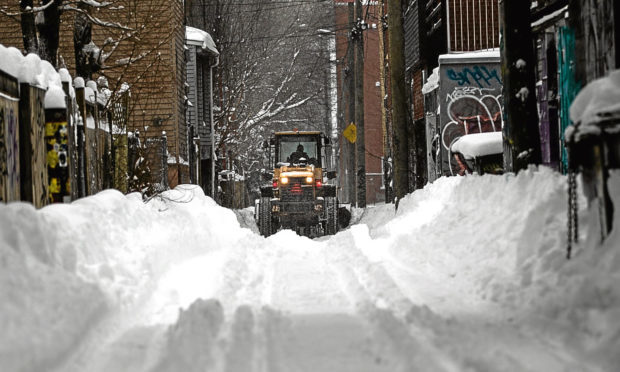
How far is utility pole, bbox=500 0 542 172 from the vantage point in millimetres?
10734

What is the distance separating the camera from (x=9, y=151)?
9102 millimetres

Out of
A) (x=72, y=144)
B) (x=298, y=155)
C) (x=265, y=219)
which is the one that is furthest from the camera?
(x=298, y=155)

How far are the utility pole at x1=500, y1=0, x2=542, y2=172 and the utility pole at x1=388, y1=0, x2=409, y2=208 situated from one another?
864cm

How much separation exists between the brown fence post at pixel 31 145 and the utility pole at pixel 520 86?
6088mm

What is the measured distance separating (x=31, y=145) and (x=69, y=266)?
3143 millimetres

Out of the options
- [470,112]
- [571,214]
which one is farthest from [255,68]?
[571,214]

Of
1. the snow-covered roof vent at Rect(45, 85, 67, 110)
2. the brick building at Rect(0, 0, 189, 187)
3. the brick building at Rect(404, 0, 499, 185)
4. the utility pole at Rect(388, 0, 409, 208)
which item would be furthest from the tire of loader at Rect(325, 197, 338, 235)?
the snow-covered roof vent at Rect(45, 85, 67, 110)

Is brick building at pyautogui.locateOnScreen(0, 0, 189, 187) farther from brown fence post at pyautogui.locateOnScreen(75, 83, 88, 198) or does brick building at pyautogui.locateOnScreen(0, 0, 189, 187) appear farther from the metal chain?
the metal chain

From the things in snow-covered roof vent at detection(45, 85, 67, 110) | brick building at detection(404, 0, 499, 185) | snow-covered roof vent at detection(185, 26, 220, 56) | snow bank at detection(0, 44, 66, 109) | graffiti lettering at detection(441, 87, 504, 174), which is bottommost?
snow-covered roof vent at detection(45, 85, 67, 110)

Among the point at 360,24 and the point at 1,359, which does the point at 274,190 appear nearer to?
the point at 360,24

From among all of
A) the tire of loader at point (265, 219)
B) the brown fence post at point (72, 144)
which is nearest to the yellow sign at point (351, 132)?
the tire of loader at point (265, 219)

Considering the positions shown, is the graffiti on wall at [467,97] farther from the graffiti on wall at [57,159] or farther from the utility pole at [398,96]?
the graffiti on wall at [57,159]

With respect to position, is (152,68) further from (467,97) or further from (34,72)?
(34,72)

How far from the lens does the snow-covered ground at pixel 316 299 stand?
206 inches
